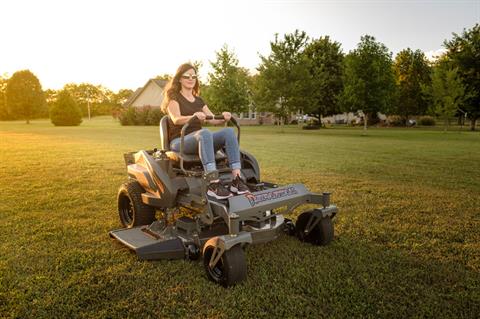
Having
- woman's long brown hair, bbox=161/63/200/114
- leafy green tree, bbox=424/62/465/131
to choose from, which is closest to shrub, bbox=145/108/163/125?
leafy green tree, bbox=424/62/465/131

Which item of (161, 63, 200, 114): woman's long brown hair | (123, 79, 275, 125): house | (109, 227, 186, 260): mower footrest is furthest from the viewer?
(123, 79, 275, 125): house

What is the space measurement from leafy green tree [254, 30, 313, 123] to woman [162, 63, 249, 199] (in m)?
27.3

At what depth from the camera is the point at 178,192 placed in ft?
14.8

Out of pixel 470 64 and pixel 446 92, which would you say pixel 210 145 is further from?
pixel 470 64

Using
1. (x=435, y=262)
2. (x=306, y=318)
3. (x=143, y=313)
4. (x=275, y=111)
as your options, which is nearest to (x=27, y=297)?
(x=143, y=313)

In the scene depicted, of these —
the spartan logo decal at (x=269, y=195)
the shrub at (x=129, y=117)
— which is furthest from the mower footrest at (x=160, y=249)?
the shrub at (x=129, y=117)

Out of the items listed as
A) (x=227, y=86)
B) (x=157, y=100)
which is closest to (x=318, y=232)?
(x=227, y=86)

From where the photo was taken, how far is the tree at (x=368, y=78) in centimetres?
3094

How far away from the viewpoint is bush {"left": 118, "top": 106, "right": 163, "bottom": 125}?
47.3 metres

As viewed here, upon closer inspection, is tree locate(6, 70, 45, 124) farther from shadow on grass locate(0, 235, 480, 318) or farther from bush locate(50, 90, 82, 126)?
shadow on grass locate(0, 235, 480, 318)

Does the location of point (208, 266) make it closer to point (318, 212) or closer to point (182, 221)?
point (182, 221)

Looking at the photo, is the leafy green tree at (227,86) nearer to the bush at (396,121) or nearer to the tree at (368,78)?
the tree at (368,78)

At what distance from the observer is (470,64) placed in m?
39.4

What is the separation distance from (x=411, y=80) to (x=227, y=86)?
27.6 metres
